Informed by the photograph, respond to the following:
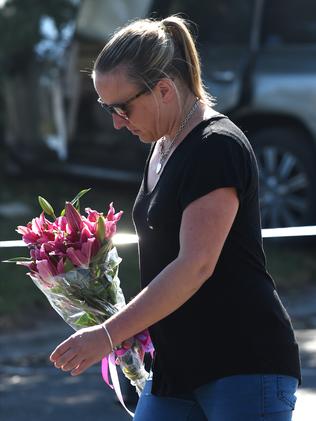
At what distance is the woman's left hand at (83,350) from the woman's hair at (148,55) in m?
0.65

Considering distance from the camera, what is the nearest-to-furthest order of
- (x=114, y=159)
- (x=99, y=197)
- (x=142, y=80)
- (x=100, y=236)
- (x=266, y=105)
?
(x=142, y=80)
(x=100, y=236)
(x=266, y=105)
(x=114, y=159)
(x=99, y=197)

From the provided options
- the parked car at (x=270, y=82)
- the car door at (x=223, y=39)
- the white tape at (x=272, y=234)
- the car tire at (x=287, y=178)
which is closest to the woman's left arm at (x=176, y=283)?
the white tape at (x=272, y=234)

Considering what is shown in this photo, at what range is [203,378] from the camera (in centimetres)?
276

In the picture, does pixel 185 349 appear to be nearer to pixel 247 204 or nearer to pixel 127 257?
pixel 247 204

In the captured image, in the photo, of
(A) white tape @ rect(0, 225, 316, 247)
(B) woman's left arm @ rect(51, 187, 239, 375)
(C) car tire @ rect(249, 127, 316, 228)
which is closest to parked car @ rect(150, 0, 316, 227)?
(C) car tire @ rect(249, 127, 316, 228)

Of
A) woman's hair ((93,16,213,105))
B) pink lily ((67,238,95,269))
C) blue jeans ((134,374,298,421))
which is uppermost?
woman's hair ((93,16,213,105))

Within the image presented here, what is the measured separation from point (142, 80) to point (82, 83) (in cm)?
725

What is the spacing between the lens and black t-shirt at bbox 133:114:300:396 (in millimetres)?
2719

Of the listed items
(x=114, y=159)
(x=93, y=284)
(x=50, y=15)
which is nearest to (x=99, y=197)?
(x=114, y=159)

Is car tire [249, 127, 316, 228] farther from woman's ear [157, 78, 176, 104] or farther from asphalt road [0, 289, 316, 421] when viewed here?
woman's ear [157, 78, 176, 104]

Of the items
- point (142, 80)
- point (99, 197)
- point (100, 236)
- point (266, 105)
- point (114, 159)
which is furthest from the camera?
point (99, 197)

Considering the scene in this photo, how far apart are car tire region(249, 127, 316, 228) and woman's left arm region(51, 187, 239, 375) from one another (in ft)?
19.4

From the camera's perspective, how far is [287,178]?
8.66 meters

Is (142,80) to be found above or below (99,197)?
above
